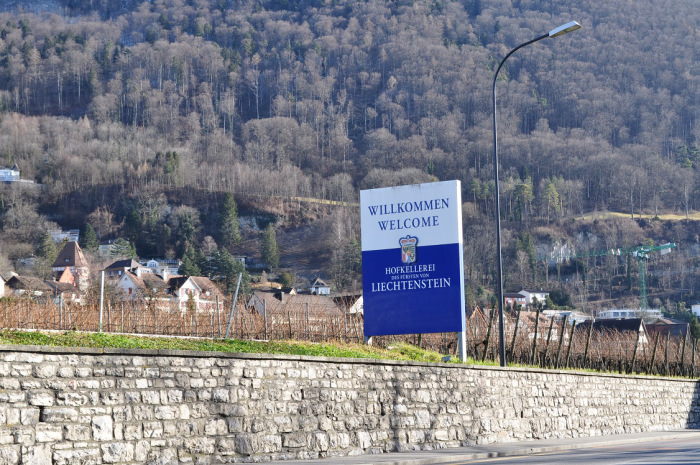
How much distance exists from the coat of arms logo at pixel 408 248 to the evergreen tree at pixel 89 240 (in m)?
131

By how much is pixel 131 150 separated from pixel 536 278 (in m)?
92.3

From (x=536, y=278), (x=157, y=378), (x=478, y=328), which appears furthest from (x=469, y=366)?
(x=536, y=278)

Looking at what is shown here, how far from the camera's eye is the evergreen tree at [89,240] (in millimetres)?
148725

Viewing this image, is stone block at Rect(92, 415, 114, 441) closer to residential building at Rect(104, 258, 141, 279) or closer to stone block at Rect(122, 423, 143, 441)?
→ stone block at Rect(122, 423, 143, 441)

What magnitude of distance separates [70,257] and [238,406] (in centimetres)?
12592

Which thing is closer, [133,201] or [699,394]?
[699,394]

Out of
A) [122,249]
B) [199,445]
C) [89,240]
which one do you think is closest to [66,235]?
[89,240]

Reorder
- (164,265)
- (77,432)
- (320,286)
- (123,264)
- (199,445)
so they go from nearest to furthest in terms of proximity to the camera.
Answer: (77,432), (199,445), (123,264), (320,286), (164,265)

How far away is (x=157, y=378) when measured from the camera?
13516mm

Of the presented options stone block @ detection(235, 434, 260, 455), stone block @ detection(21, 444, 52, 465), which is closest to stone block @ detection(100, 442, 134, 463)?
stone block @ detection(21, 444, 52, 465)

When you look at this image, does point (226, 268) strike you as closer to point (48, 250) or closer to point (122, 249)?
point (122, 249)

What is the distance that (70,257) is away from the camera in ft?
441

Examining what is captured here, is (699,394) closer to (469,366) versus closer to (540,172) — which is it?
(469,366)

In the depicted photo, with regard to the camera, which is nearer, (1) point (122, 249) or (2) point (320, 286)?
(2) point (320, 286)
